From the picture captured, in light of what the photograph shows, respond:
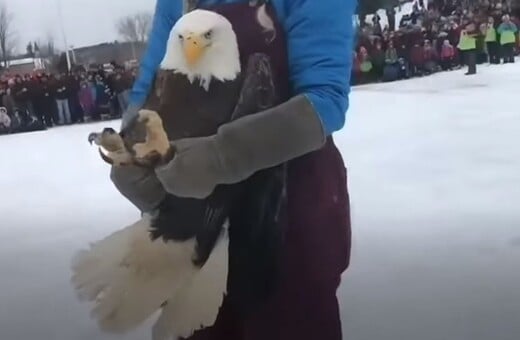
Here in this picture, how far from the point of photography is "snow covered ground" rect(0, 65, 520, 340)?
84cm

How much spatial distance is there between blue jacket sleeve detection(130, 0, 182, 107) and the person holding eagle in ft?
0.04

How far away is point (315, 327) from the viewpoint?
0.63 meters

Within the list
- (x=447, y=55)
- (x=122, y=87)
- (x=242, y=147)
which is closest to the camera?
(x=242, y=147)

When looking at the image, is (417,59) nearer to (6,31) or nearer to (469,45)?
(469,45)

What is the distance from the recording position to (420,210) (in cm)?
85

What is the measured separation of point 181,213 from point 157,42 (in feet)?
0.48

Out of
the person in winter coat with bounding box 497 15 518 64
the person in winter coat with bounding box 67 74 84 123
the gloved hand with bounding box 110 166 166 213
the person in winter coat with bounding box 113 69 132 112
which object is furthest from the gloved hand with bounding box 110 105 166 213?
the person in winter coat with bounding box 497 15 518 64

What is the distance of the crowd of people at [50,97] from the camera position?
0.82 meters

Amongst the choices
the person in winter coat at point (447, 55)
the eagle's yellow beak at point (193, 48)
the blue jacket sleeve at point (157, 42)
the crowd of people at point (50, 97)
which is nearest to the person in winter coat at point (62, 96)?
the crowd of people at point (50, 97)

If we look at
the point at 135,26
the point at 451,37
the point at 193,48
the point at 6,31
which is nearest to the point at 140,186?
the point at 193,48

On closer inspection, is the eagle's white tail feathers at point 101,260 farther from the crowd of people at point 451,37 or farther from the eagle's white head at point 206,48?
the crowd of people at point 451,37

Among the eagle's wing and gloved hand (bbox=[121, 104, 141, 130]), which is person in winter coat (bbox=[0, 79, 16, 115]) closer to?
gloved hand (bbox=[121, 104, 141, 130])

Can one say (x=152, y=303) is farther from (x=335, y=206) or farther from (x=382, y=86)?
(x=382, y=86)

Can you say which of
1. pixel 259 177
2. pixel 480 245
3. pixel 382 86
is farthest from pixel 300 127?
pixel 480 245
